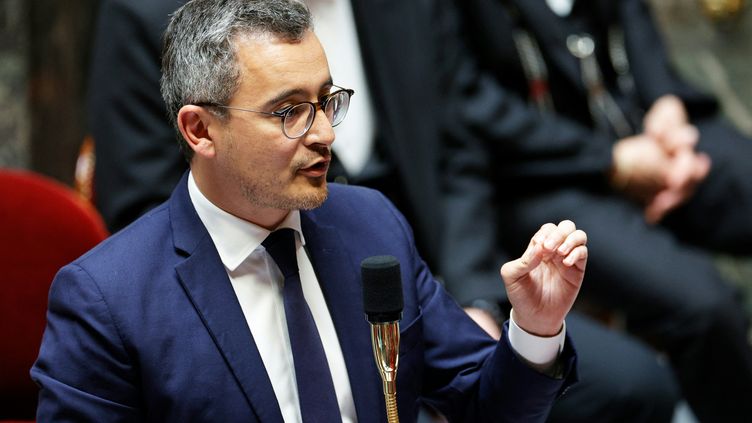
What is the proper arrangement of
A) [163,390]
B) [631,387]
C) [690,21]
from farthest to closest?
[690,21]
[631,387]
[163,390]

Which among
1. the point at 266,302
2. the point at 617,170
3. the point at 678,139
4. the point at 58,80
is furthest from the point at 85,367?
the point at 58,80

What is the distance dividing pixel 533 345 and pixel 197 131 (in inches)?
20.6

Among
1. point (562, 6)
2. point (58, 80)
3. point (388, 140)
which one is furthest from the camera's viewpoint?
point (58, 80)

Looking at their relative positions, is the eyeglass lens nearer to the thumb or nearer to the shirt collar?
the shirt collar

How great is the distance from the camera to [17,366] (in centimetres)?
196

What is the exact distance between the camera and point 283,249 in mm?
1533

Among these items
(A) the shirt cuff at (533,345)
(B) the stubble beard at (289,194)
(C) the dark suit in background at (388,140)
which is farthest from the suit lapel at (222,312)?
(C) the dark suit in background at (388,140)

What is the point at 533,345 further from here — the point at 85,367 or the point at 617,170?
the point at 617,170

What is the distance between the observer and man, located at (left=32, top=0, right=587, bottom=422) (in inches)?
55.8

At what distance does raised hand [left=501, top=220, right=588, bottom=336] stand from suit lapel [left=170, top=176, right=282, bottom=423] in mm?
340

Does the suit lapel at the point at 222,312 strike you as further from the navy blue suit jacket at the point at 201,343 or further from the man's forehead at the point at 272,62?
the man's forehead at the point at 272,62

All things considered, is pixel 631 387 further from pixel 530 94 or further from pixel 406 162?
pixel 530 94

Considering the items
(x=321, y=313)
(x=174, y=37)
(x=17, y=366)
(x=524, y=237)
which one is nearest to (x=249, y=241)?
(x=321, y=313)

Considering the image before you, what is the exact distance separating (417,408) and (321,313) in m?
0.20
